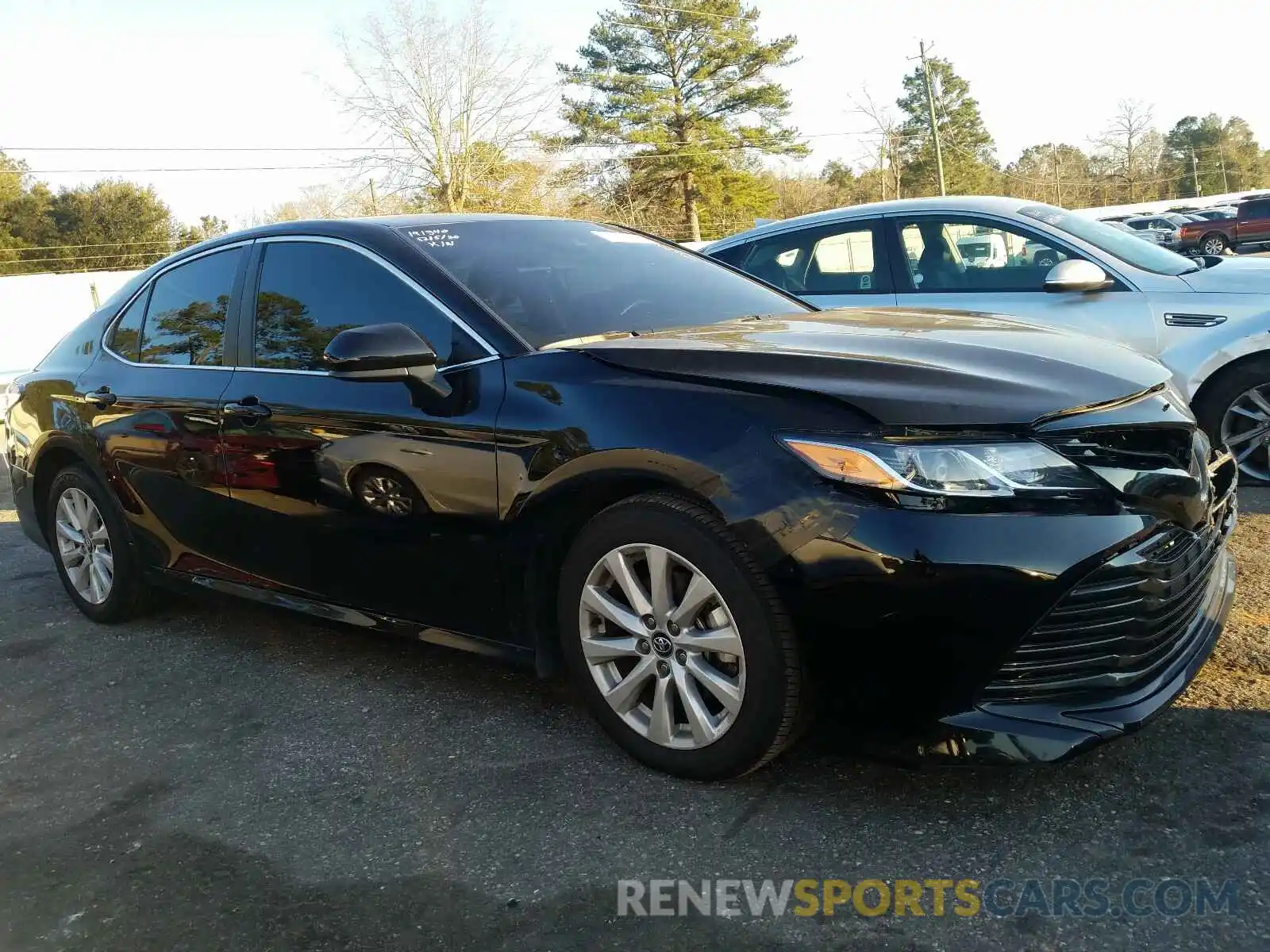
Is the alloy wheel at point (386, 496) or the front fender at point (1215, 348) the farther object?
the front fender at point (1215, 348)

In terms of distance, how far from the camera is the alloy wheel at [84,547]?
4.54 metres

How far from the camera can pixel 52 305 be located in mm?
23062

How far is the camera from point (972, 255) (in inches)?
232

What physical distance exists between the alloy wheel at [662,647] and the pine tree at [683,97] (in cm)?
4770

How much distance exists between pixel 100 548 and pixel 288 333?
1.60 m

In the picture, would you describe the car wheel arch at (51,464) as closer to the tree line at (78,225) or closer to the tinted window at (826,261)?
the tinted window at (826,261)

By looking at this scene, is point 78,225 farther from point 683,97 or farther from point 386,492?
point 386,492

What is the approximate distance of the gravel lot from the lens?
7.39ft

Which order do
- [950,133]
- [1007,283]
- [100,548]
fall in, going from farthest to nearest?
1. [950,133]
2. [1007,283]
3. [100,548]

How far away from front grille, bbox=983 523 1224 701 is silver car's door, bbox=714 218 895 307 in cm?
372

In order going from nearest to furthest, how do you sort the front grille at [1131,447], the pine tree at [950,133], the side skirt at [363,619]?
the front grille at [1131,447] → the side skirt at [363,619] → the pine tree at [950,133]

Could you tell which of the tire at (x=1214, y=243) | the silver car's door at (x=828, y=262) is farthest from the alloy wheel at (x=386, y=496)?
the tire at (x=1214, y=243)

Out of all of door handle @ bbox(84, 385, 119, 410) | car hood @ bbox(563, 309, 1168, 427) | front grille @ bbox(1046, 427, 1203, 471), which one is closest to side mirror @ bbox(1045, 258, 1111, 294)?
car hood @ bbox(563, 309, 1168, 427)

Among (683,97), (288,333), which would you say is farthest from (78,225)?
(288,333)
